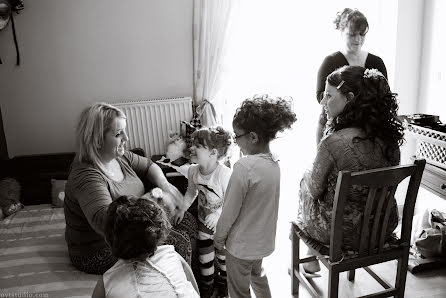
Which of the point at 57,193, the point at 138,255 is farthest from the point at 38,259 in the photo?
the point at 138,255

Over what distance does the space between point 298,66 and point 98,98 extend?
173cm

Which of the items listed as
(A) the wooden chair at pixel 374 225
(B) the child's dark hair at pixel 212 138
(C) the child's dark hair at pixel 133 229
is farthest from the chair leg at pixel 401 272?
(C) the child's dark hair at pixel 133 229

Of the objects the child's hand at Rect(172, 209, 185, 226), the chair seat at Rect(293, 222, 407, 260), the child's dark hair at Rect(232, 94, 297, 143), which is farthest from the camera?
the child's hand at Rect(172, 209, 185, 226)

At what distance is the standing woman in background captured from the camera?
2.75 metres

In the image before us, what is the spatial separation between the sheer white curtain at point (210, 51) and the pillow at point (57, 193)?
128 centimetres

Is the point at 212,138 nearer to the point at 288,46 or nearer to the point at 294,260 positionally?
the point at 294,260

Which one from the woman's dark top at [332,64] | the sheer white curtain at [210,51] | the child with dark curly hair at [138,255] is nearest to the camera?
the child with dark curly hair at [138,255]

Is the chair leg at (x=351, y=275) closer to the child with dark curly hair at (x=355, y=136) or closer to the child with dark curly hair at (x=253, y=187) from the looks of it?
the child with dark curly hair at (x=355, y=136)

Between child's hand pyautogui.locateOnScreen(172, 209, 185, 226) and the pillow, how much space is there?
93 cm

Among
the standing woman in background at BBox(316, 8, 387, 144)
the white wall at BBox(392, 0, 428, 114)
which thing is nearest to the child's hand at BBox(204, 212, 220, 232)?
the standing woman in background at BBox(316, 8, 387, 144)

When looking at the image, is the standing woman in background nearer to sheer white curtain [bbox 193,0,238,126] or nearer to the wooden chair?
sheer white curtain [bbox 193,0,238,126]

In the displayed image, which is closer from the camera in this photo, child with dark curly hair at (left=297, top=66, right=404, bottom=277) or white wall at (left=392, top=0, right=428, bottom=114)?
child with dark curly hair at (left=297, top=66, right=404, bottom=277)

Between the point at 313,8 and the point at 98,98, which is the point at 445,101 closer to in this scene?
the point at 313,8

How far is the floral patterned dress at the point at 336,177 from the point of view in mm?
1777
